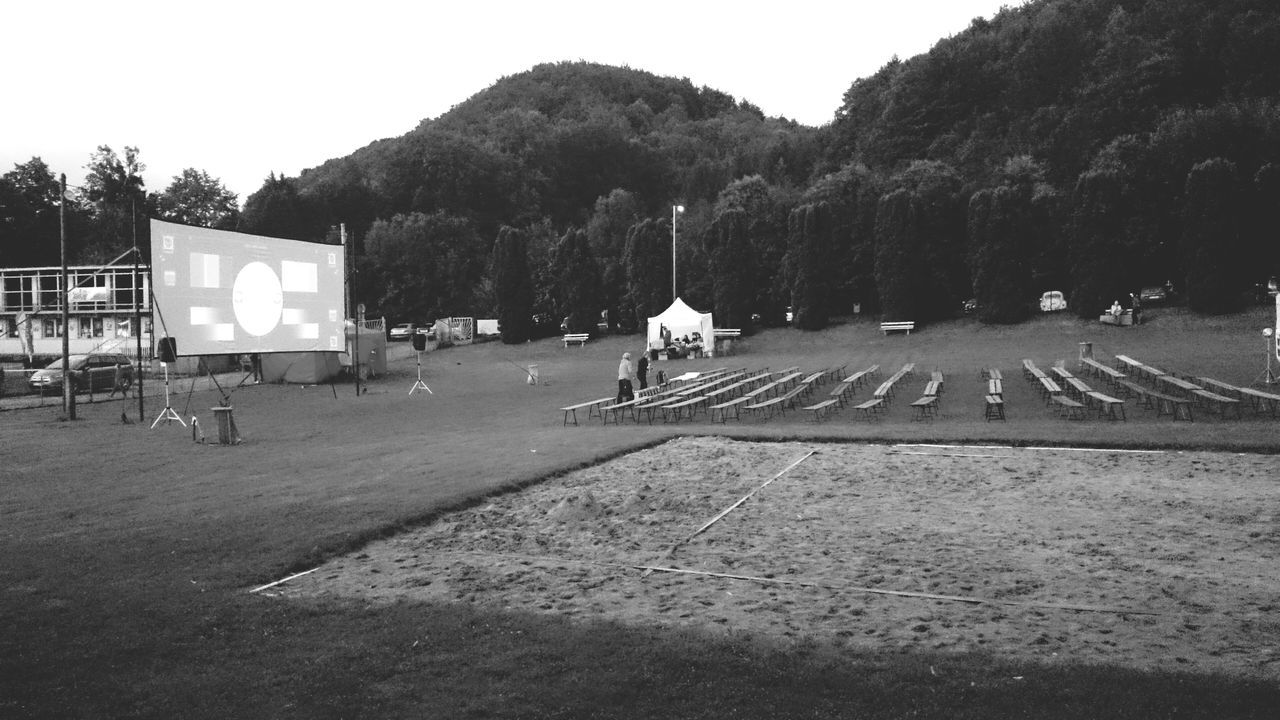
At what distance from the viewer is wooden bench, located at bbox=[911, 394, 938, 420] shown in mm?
18688

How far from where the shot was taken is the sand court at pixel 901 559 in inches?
222

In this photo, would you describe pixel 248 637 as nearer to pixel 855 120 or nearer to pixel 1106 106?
pixel 1106 106

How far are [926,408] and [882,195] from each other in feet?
92.9

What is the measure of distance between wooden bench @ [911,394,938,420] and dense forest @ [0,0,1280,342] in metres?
20.0

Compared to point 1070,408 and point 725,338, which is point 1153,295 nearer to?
point 725,338

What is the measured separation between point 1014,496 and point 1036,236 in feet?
111

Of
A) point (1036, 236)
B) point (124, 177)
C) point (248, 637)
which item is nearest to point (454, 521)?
point (248, 637)

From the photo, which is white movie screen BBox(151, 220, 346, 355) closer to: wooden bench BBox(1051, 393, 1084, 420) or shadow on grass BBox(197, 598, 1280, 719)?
shadow on grass BBox(197, 598, 1280, 719)

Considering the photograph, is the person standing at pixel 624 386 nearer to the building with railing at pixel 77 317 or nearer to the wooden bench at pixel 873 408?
the wooden bench at pixel 873 408

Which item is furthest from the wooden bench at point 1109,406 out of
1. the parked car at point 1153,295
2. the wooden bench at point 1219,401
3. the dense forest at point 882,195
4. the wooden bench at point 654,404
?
the parked car at point 1153,295

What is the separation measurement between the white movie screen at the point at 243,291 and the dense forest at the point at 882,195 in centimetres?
2777

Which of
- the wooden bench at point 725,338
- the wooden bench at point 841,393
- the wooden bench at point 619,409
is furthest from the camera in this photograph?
the wooden bench at point 725,338

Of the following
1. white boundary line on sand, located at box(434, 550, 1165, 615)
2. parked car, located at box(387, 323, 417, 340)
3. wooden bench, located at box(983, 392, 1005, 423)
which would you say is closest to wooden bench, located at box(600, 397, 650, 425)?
wooden bench, located at box(983, 392, 1005, 423)

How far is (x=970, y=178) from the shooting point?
2160 inches
